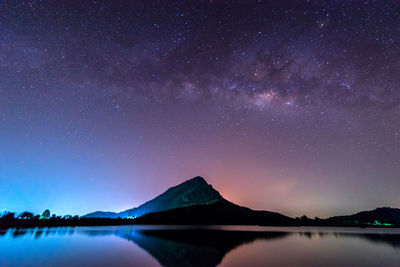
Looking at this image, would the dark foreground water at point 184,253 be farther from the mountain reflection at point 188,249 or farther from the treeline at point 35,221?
the treeline at point 35,221

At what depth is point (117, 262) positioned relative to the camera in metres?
20.5

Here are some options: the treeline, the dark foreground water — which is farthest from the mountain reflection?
the treeline

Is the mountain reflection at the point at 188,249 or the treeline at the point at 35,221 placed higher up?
the treeline at the point at 35,221

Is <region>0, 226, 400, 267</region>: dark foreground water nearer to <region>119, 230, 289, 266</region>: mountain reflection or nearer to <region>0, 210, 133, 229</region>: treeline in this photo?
<region>119, 230, 289, 266</region>: mountain reflection

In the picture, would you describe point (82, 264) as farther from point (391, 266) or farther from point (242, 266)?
point (391, 266)

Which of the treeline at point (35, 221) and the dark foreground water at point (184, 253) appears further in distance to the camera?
the treeline at point (35, 221)

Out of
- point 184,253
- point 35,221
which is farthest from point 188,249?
point 35,221

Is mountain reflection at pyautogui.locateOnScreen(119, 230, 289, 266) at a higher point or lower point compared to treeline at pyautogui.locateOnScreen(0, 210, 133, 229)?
lower

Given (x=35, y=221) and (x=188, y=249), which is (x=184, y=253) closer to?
(x=188, y=249)

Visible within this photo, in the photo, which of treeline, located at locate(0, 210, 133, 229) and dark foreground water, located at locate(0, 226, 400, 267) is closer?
dark foreground water, located at locate(0, 226, 400, 267)

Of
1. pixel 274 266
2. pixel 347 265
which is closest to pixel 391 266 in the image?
pixel 347 265

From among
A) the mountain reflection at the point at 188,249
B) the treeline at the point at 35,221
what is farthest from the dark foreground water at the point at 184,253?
the treeline at the point at 35,221

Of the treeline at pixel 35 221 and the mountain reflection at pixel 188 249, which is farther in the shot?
the treeline at pixel 35 221

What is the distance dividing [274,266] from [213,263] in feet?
19.0
